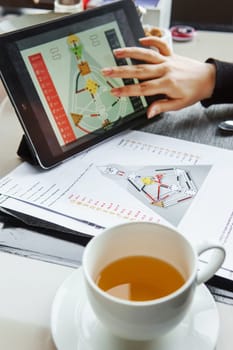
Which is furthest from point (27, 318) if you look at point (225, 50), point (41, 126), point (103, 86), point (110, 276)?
point (225, 50)

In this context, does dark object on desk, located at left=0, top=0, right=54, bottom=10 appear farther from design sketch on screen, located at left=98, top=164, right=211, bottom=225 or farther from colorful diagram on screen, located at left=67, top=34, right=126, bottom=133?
design sketch on screen, located at left=98, top=164, right=211, bottom=225

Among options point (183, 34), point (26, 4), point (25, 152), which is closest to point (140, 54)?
point (25, 152)

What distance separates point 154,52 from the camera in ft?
2.57

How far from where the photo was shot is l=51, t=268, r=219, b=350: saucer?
1.39 feet

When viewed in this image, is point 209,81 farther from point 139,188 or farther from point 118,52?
point 139,188

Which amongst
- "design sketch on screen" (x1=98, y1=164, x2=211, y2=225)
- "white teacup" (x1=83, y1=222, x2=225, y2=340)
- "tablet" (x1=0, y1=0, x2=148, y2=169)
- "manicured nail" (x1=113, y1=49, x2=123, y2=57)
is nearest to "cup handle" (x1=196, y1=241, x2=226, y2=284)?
"white teacup" (x1=83, y1=222, x2=225, y2=340)

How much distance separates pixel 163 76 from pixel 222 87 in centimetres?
11

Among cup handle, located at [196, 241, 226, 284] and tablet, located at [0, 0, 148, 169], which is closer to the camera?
cup handle, located at [196, 241, 226, 284]

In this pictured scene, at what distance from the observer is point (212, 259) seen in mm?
441

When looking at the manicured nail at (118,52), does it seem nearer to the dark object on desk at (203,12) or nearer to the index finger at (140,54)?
the index finger at (140,54)

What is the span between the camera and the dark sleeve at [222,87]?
2.68 ft

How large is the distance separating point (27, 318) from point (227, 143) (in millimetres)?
408

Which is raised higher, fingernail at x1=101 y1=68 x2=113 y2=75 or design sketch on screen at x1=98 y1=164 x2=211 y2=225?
fingernail at x1=101 y1=68 x2=113 y2=75

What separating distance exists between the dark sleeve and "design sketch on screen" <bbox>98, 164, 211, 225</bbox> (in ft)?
0.66
